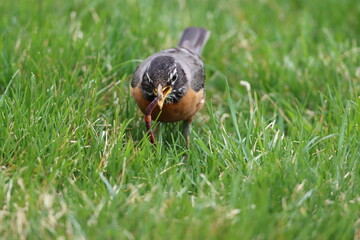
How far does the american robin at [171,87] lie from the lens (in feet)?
15.3

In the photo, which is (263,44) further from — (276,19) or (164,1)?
(164,1)

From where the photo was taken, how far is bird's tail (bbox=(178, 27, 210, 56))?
6.15 m

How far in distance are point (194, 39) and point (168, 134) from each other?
137cm

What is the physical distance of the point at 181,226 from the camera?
323cm

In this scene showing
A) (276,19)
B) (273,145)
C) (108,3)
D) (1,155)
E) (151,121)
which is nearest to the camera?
(1,155)

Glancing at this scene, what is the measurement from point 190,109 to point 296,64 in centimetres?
180

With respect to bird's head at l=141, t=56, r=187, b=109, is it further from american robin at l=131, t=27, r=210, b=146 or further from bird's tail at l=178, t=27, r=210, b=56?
bird's tail at l=178, t=27, r=210, b=56

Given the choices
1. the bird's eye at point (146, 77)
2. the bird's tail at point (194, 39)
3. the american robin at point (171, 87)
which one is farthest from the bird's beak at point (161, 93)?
the bird's tail at point (194, 39)

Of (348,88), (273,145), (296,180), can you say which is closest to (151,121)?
(273,145)

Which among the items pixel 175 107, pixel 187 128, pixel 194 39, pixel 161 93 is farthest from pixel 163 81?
pixel 194 39

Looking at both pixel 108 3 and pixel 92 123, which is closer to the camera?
pixel 92 123

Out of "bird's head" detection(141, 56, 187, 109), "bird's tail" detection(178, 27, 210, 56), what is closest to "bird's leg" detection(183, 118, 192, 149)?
"bird's head" detection(141, 56, 187, 109)

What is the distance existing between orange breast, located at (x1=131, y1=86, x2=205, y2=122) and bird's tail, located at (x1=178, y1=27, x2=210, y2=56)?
1.10 metres

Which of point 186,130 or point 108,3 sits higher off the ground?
point 108,3
